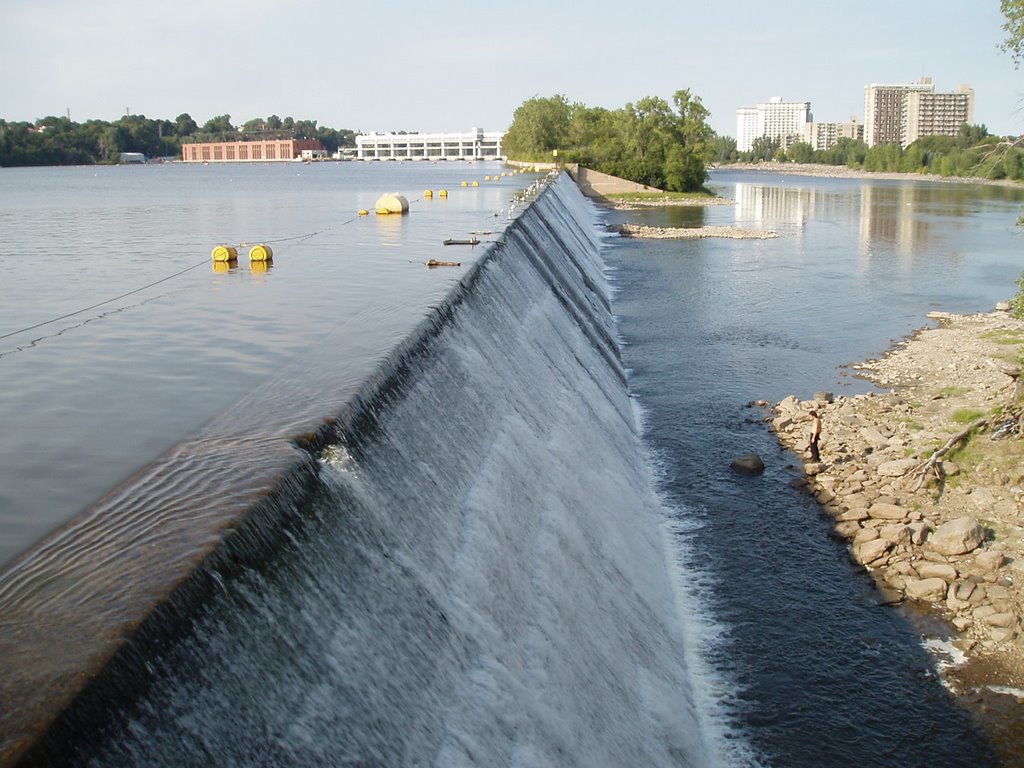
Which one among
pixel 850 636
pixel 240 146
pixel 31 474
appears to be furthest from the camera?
pixel 240 146

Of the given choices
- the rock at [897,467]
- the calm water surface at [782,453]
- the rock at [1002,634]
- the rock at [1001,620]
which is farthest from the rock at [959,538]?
the rock at [897,467]

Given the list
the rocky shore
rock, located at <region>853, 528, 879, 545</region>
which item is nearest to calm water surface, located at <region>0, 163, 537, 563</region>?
rock, located at <region>853, 528, 879, 545</region>

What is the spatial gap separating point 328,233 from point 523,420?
18383 mm

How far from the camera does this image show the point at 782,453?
15375 millimetres

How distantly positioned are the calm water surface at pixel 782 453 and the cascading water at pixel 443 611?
2.68 feet

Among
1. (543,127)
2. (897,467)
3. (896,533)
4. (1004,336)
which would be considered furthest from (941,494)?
(543,127)

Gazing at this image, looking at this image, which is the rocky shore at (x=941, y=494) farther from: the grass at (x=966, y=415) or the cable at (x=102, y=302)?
the cable at (x=102, y=302)

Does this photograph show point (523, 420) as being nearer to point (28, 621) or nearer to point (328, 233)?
point (28, 621)

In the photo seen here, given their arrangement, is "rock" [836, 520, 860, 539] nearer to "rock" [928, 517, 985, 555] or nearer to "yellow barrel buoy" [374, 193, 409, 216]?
"rock" [928, 517, 985, 555]

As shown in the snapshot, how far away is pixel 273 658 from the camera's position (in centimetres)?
500

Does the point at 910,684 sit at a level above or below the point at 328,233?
below

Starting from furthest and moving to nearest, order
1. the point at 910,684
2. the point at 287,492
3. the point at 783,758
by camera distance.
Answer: the point at 910,684 < the point at 783,758 < the point at 287,492

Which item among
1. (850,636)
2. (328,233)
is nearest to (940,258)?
(328,233)

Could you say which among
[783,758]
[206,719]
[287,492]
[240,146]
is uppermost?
[240,146]
